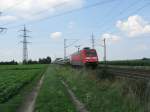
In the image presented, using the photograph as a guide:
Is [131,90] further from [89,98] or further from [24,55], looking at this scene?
[24,55]

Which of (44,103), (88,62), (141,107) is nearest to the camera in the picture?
(141,107)

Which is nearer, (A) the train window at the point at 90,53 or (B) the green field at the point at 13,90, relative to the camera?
(B) the green field at the point at 13,90

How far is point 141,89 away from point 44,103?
5.00m

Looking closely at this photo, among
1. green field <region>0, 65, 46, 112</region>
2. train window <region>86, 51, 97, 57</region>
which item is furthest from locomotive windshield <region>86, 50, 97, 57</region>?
green field <region>0, 65, 46, 112</region>

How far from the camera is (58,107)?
52.5ft

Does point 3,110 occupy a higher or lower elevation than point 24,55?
lower

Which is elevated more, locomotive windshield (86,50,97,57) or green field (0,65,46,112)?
locomotive windshield (86,50,97,57)

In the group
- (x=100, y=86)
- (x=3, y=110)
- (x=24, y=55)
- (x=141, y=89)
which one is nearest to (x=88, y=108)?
(x=141, y=89)

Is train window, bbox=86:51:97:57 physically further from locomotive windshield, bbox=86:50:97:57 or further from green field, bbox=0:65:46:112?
green field, bbox=0:65:46:112

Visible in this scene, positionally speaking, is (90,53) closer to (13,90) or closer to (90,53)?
(90,53)

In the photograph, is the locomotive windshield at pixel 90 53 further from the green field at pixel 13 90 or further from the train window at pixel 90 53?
the green field at pixel 13 90

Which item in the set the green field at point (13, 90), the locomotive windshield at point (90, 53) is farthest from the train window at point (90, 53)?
the green field at point (13, 90)

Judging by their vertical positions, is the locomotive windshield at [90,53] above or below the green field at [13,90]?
above

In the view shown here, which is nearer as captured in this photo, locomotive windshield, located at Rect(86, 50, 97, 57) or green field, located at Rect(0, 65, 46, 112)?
green field, located at Rect(0, 65, 46, 112)
